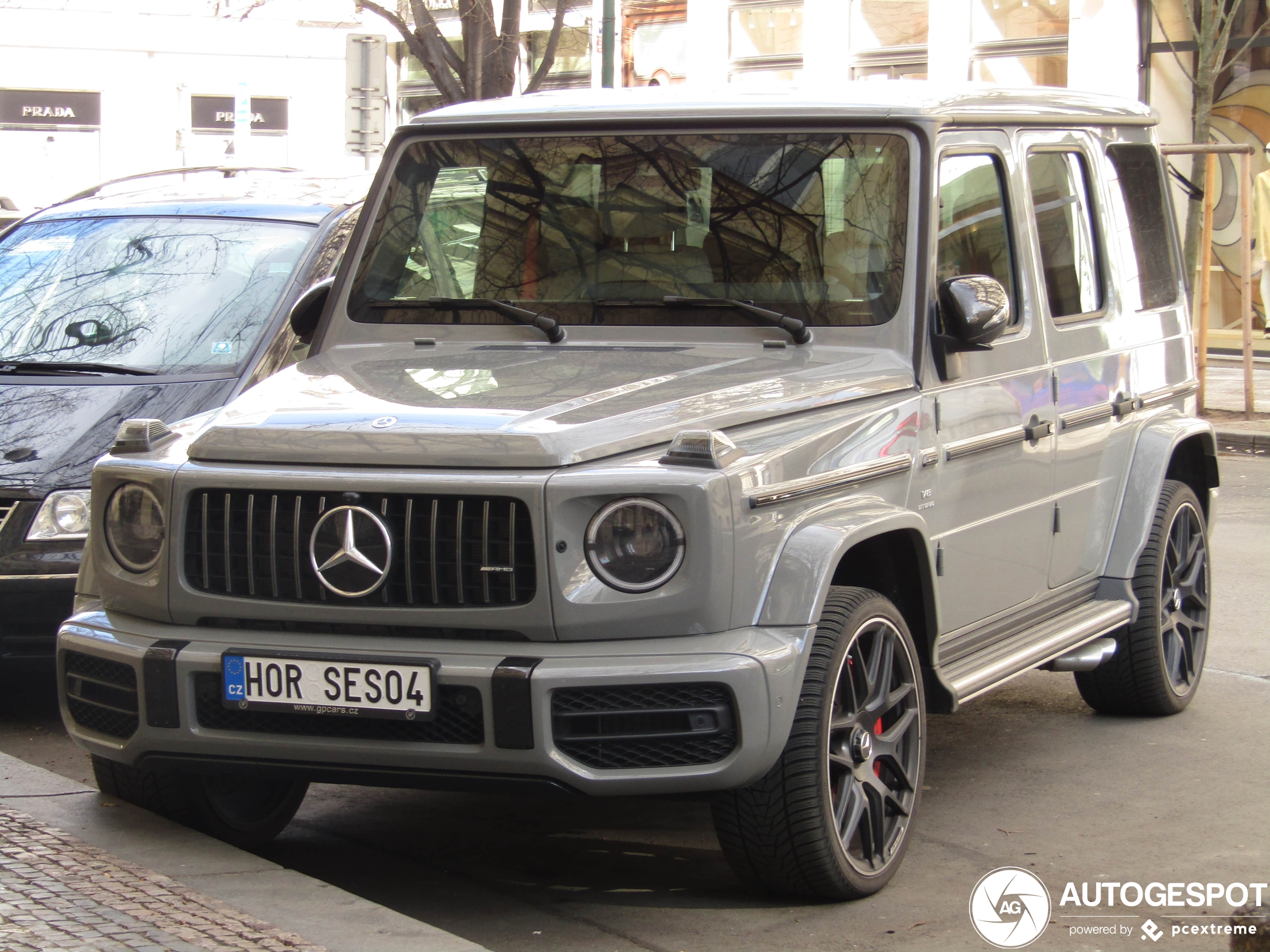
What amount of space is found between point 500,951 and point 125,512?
136 cm

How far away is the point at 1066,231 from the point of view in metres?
5.89

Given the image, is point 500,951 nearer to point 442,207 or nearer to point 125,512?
point 125,512

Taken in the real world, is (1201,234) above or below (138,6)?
below

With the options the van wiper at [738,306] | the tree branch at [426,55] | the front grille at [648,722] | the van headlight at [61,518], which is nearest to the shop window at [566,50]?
the tree branch at [426,55]

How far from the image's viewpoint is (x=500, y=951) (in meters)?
4.14

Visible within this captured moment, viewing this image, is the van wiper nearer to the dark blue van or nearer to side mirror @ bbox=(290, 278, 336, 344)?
side mirror @ bbox=(290, 278, 336, 344)

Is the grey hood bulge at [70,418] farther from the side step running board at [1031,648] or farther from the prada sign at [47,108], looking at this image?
the prada sign at [47,108]

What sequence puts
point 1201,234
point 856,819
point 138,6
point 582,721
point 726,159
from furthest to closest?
point 138,6
point 1201,234
point 726,159
point 856,819
point 582,721

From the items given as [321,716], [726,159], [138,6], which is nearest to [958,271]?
[726,159]

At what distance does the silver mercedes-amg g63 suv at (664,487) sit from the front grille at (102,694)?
11mm

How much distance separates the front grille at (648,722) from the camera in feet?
12.8

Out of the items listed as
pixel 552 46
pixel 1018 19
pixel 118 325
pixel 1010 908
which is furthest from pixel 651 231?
pixel 1018 19

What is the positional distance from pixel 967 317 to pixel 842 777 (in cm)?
128

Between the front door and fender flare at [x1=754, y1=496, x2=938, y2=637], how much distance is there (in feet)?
1.87
